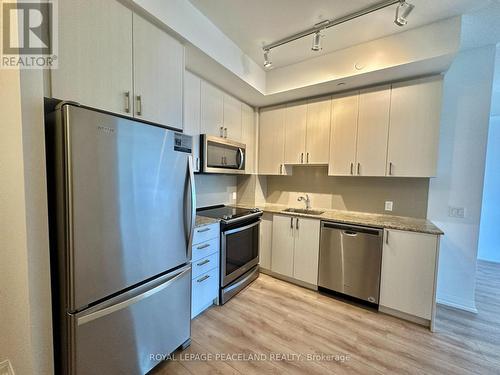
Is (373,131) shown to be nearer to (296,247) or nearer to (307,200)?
(307,200)

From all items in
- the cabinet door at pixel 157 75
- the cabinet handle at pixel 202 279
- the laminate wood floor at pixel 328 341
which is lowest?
the laminate wood floor at pixel 328 341

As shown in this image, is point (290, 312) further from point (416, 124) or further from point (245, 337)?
point (416, 124)

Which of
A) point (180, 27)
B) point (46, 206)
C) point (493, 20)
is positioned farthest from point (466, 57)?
point (46, 206)

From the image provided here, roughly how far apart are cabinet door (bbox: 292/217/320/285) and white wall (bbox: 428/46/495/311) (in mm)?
1320

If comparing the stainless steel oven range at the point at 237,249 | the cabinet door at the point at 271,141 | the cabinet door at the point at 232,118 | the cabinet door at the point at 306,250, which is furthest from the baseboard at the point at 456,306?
the cabinet door at the point at 232,118

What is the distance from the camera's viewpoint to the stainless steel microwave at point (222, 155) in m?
2.34

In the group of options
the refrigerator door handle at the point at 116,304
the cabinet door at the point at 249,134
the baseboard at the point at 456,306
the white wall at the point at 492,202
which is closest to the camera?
the refrigerator door handle at the point at 116,304

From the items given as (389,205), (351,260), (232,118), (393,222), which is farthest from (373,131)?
(232,118)

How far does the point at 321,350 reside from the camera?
1738mm

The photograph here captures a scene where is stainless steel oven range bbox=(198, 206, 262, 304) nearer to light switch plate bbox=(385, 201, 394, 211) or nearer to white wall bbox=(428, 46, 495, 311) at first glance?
light switch plate bbox=(385, 201, 394, 211)

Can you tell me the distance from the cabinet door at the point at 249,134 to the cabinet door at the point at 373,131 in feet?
4.76

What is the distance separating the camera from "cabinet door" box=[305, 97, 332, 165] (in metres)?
Result: 2.76

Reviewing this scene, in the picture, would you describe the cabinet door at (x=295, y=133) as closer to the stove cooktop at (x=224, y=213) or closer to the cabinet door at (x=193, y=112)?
the stove cooktop at (x=224, y=213)

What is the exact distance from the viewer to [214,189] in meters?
3.03
